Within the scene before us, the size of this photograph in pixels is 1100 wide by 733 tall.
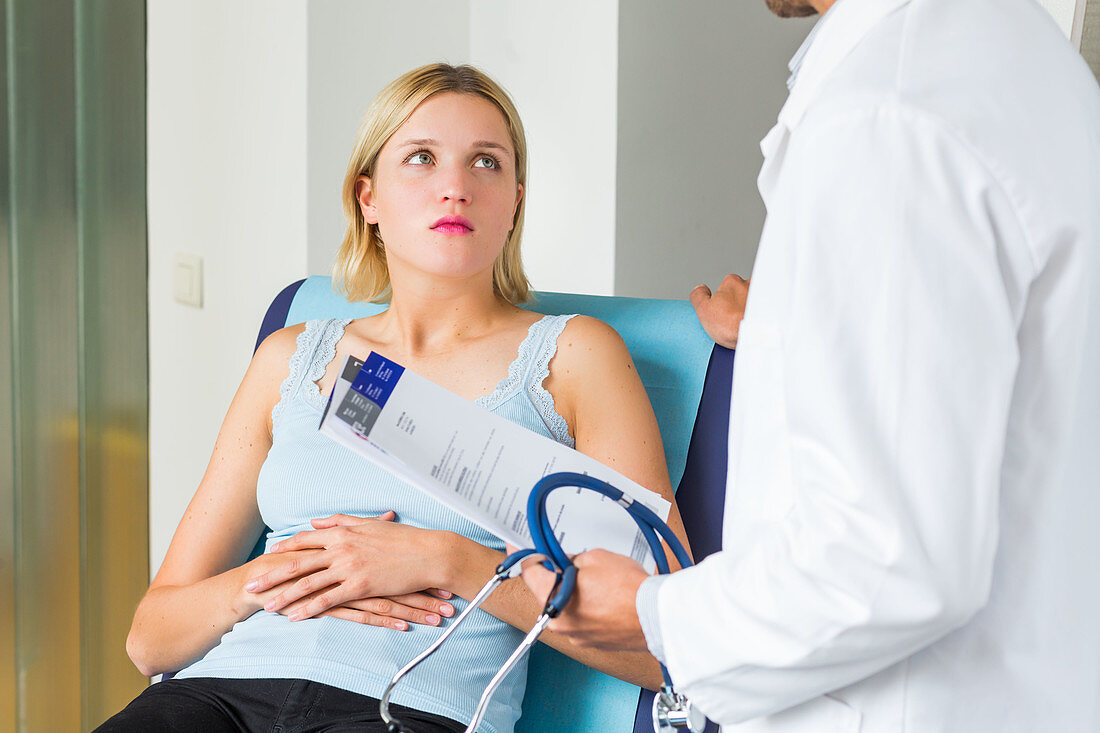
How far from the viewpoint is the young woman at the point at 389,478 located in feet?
3.90

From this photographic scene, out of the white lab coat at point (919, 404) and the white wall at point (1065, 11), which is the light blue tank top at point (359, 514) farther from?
the white wall at point (1065, 11)

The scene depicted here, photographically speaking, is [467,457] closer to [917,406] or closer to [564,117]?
[917,406]

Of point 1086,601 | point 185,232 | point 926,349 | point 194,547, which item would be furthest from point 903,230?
point 185,232

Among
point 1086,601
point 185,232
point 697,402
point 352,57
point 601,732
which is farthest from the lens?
point 185,232

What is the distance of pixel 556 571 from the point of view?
0.77 m

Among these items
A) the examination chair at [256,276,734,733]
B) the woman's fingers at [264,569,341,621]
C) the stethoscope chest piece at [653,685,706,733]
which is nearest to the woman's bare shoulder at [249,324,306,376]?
the examination chair at [256,276,734,733]

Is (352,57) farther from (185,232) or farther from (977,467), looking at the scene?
(977,467)

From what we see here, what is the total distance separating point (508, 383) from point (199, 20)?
4.25ft

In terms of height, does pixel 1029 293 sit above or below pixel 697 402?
above

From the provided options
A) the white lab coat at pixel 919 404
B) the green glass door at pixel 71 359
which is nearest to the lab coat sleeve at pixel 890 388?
the white lab coat at pixel 919 404

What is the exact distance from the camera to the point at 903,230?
0.58 meters

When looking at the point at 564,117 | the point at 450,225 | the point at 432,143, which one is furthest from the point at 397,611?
the point at 564,117

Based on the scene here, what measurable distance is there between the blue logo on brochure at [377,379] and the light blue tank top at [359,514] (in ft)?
1.38

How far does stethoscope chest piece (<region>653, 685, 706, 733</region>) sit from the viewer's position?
0.81 metres
